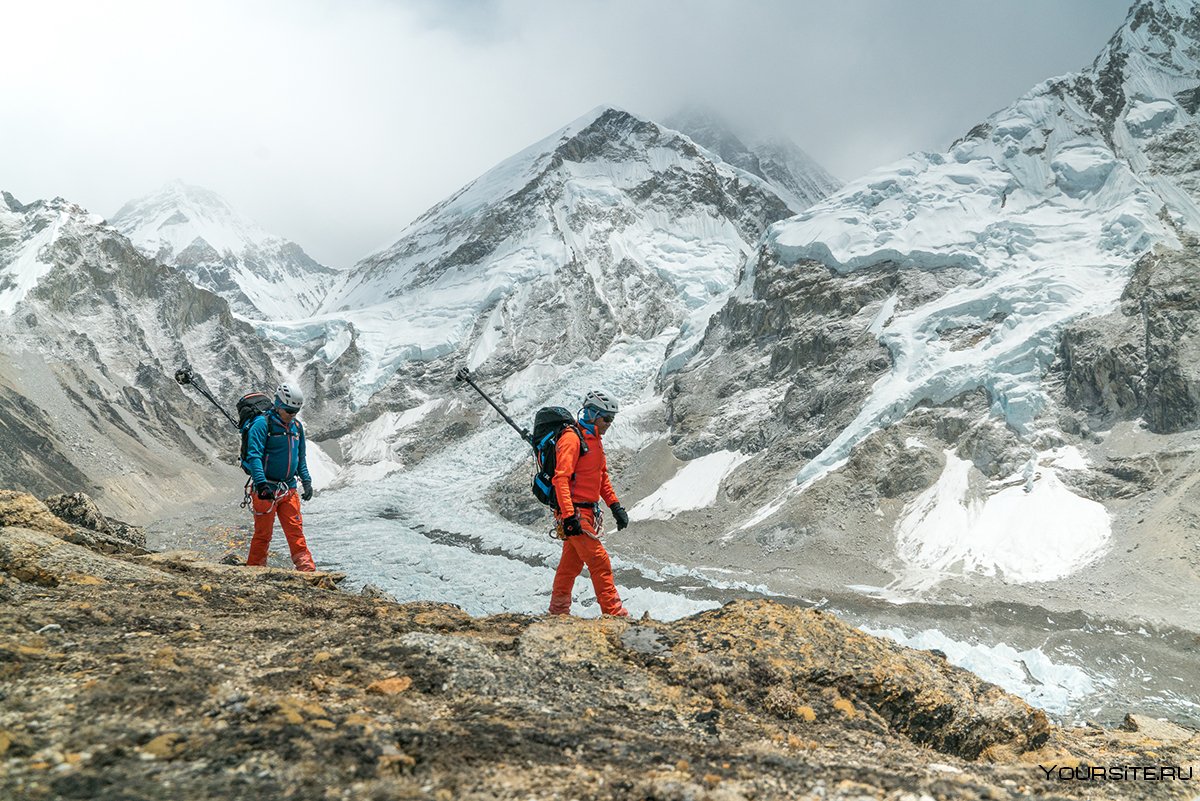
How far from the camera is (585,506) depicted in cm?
855

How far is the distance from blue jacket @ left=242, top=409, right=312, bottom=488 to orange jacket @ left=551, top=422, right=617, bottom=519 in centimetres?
411

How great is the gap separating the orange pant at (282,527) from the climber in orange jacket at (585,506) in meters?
4.26

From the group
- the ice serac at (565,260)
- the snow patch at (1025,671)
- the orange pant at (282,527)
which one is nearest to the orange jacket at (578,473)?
the orange pant at (282,527)

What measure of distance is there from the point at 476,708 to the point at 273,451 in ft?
25.0

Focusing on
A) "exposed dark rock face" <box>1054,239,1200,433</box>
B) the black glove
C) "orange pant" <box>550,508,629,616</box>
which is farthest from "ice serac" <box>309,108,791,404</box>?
the black glove

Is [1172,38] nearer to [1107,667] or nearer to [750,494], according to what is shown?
[750,494]

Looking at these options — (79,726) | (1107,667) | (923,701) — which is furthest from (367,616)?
(1107,667)

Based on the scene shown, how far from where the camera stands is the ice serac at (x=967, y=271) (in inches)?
1965

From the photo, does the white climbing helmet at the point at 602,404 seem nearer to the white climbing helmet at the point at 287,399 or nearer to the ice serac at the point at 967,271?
the white climbing helmet at the point at 287,399

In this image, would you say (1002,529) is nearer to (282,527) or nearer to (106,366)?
(282,527)

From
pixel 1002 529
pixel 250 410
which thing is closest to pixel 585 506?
pixel 250 410

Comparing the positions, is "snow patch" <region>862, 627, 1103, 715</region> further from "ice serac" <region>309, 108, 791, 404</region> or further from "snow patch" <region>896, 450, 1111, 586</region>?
"ice serac" <region>309, 108, 791, 404</region>

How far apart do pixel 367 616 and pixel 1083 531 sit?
41.1m

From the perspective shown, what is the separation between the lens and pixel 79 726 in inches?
118
